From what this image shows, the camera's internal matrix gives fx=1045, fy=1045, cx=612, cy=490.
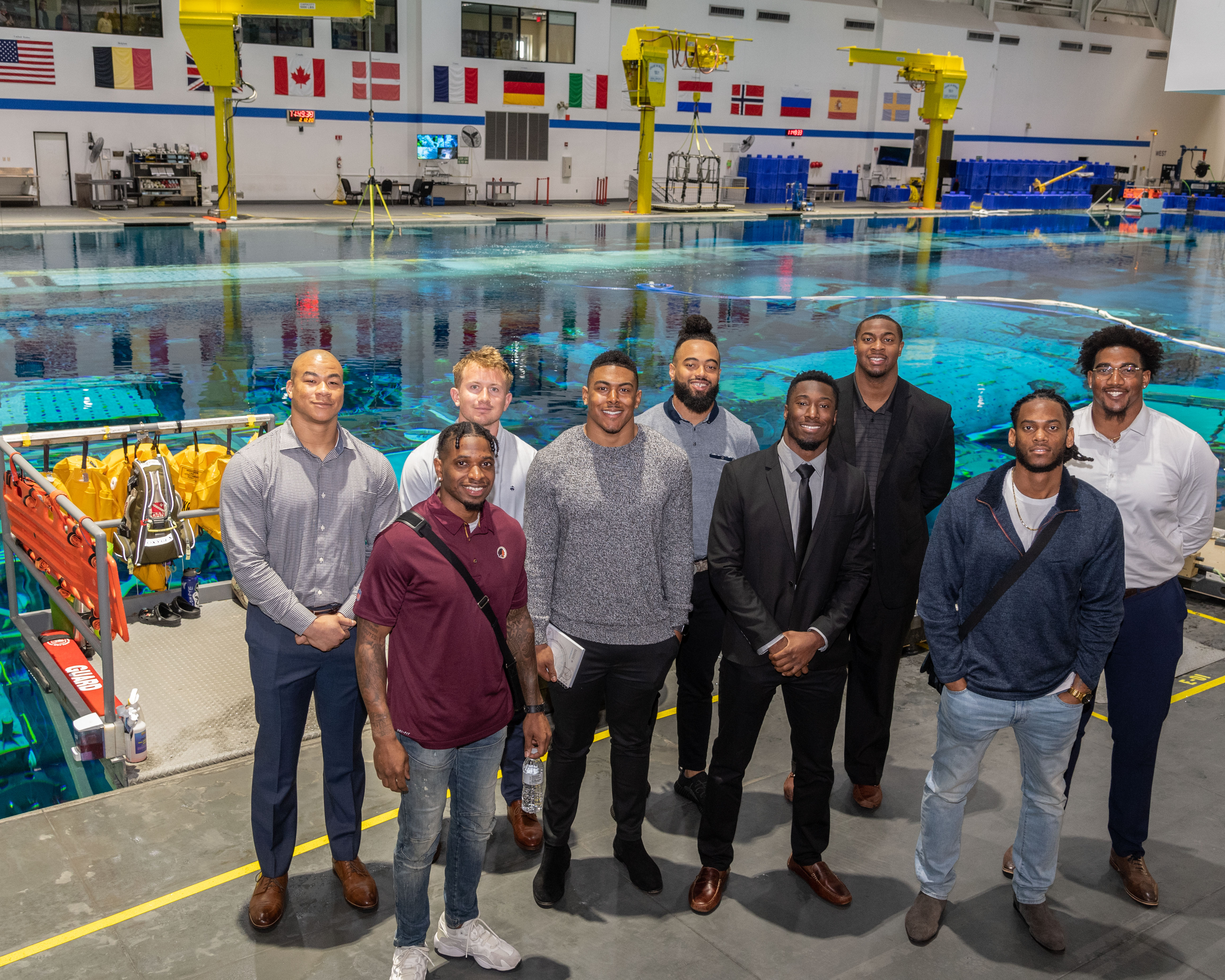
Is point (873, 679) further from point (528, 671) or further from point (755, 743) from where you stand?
point (528, 671)

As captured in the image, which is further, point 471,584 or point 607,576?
point 607,576

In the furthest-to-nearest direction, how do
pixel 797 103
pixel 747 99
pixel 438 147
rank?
pixel 797 103 → pixel 747 99 → pixel 438 147

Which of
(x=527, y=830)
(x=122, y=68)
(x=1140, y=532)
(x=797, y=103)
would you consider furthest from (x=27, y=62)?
(x=1140, y=532)

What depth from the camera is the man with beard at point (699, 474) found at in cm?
399

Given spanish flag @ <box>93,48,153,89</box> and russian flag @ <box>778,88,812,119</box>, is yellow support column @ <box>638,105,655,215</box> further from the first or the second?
spanish flag @ <box>93,48,153,89</box>

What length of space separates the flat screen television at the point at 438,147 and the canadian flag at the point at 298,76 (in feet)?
10.5

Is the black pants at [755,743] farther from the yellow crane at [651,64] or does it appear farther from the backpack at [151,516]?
the yellow crane at [651,64]

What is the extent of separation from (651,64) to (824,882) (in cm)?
2902

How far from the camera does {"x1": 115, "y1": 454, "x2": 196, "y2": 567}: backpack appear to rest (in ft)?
17.7

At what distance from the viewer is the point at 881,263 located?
904 inches

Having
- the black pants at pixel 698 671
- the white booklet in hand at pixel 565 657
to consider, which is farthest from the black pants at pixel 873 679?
the white booklet in hand at pixel 565 657

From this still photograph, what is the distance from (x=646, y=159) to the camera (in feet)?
102

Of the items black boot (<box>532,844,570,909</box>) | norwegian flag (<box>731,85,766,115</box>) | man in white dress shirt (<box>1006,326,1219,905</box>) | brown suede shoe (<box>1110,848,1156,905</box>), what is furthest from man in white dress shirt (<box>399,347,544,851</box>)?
norwegian flag (<box>731,85,766,115</box>)

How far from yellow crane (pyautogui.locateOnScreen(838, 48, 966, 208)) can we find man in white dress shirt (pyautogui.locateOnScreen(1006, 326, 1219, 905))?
109ft
